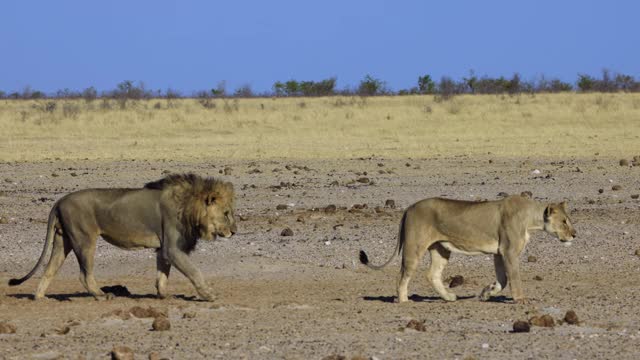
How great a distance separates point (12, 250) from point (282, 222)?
3718 millimetres

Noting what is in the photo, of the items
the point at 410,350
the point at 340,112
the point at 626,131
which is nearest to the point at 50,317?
the point at 410,350

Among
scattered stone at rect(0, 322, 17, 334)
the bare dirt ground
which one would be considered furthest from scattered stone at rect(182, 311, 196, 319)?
scattered stone at rect(0, 322, 17, 334)

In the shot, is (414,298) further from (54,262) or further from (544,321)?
(54,262)

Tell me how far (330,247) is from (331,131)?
23.6m

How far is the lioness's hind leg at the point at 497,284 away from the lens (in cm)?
1254

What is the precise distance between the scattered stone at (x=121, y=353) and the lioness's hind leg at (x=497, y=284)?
405 cm

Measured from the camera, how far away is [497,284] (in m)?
12.6

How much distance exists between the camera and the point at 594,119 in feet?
136

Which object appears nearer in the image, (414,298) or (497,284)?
(497,284)

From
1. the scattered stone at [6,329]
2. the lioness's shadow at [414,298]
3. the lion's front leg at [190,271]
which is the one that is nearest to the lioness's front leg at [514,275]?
the lioness's shadow at [414,298]

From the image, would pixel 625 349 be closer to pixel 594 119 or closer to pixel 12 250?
pixel 12 250

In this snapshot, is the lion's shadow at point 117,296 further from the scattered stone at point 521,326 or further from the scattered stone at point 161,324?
the scattered stone at point 521,326

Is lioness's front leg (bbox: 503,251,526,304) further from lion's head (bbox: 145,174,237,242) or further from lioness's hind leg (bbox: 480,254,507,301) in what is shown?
lion's head (bbox: 145,174,237,242)

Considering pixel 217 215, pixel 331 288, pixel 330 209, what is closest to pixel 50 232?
pixel 217 215
